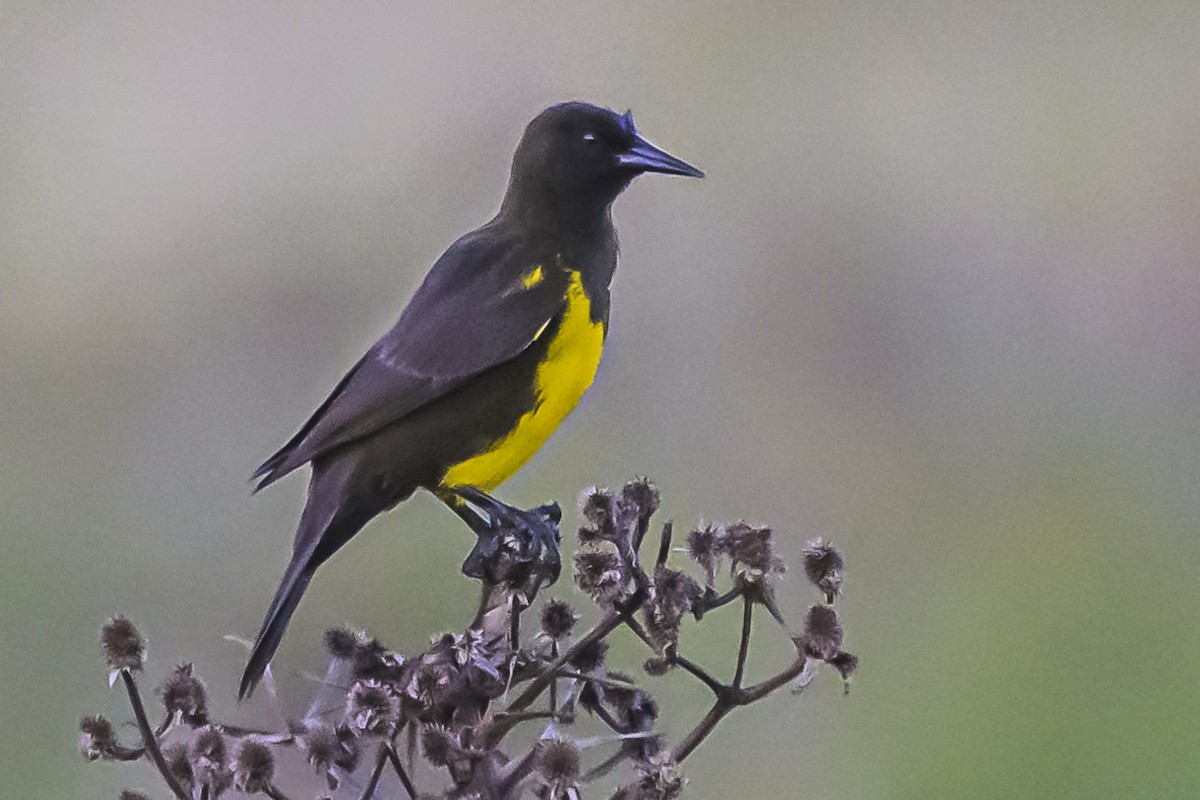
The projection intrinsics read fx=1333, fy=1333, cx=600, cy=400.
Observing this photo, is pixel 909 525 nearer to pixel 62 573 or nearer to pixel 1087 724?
pixel 1087 724

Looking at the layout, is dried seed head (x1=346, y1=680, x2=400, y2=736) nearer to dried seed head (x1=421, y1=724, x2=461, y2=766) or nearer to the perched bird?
dried seed head (x1=421, y1=724, x2=461, y2=766)

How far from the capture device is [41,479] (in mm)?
1319

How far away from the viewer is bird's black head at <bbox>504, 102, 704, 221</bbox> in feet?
2.94

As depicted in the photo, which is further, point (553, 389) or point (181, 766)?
point (553, 389)

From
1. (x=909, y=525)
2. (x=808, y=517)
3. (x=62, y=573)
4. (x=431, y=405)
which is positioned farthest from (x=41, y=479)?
(x=909, y=525)

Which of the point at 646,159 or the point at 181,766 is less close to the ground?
the point at 646,159

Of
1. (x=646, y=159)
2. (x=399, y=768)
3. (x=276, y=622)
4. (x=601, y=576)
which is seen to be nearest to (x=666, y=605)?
(x=601, y=576)

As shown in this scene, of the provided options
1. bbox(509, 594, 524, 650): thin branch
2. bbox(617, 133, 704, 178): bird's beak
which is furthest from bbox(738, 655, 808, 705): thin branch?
bbox(617, 133, 704, 178): bird's beak

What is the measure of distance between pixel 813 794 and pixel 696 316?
49cm

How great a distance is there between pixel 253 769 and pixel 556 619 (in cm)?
16

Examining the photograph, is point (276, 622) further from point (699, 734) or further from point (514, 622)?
point (699, 734)

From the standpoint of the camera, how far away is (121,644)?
0.56 m

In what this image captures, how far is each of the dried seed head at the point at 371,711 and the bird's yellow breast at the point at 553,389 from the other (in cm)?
32

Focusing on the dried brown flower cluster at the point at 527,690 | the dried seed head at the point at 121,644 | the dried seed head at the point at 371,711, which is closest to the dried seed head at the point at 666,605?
the dried brown flower cluster at the point at 527,690
